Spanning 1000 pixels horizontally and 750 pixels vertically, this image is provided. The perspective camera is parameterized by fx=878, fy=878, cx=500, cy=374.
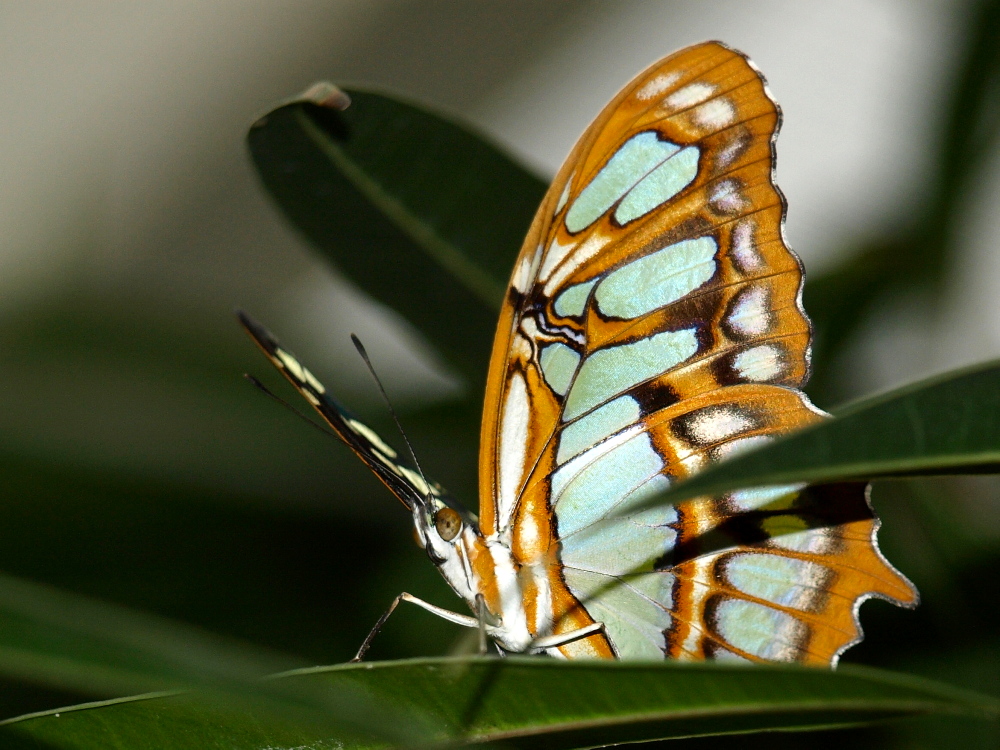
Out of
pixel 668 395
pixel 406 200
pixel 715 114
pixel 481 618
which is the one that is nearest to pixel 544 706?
pixel 481 618

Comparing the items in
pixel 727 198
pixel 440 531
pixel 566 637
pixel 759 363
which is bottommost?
pixel 566 637

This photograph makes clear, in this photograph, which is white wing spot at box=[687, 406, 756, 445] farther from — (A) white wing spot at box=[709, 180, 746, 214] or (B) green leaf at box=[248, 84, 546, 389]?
(B) green leaf at box=[248, 84, 546, 389]

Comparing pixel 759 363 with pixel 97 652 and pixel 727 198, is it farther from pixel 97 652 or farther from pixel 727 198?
pixel 97 652

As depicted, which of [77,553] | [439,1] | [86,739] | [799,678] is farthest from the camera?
[439,1]

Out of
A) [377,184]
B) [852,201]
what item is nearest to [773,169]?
[377,184]

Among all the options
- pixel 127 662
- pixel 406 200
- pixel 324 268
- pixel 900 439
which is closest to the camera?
pixel 127 662

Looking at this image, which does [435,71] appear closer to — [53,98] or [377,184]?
[53,98]

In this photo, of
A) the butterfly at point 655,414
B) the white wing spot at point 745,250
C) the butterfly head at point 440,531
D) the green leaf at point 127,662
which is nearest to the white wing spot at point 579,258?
the butterfly at point 655,414
